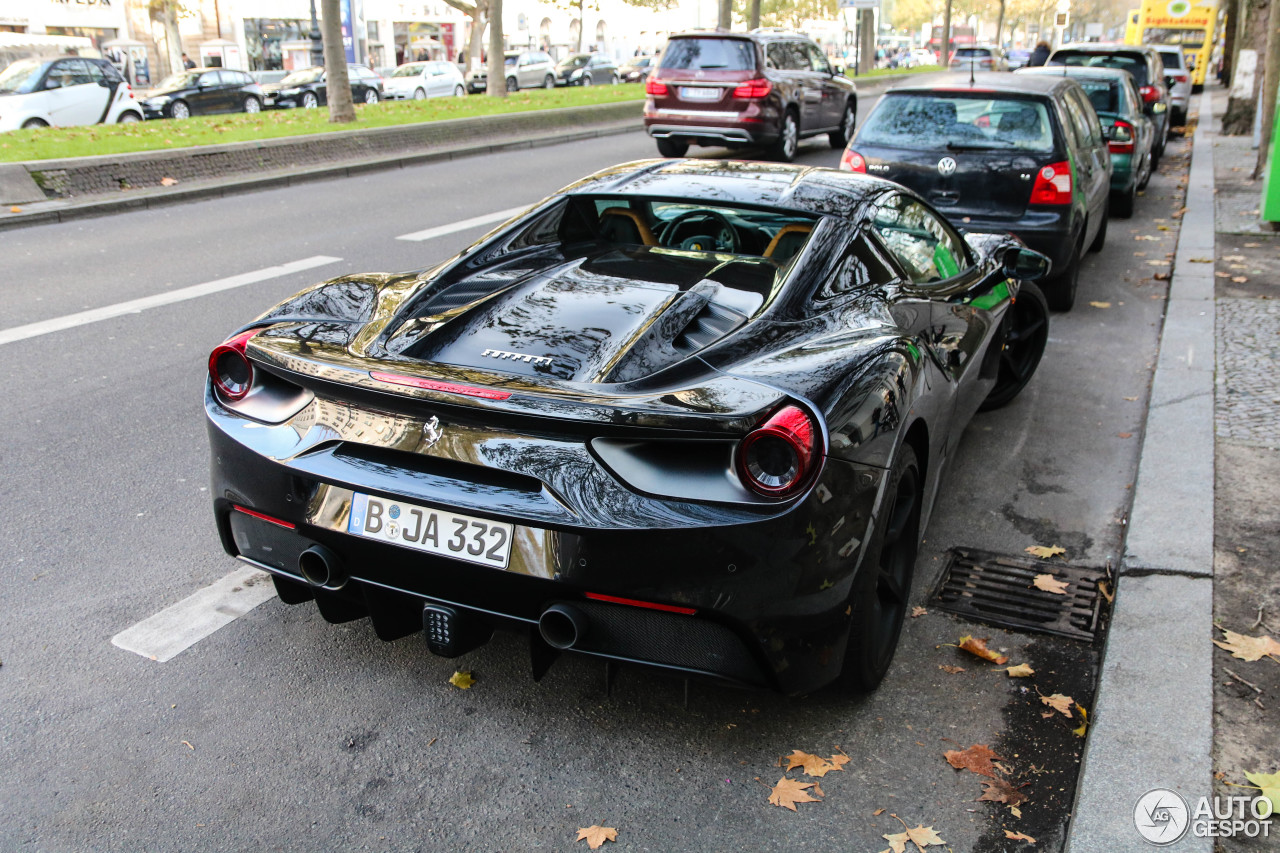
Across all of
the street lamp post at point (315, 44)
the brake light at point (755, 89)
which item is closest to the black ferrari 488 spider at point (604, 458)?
the brake light at point (755, 89)

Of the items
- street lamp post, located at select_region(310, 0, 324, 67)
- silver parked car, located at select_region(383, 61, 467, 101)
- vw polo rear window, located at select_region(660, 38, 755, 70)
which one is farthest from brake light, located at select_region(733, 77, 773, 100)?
street lamp post, located at select_region(310, 0, 324, 67)

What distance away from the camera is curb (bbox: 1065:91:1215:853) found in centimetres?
279

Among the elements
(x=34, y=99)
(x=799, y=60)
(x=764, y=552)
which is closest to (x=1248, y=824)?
(x=764, y=552)

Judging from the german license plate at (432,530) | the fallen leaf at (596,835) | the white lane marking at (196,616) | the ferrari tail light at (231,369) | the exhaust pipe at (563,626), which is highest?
the ferrari tail light at (231,369)

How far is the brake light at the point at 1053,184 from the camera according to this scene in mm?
7871

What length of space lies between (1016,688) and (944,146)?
5.77 meters

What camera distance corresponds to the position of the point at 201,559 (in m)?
3.98

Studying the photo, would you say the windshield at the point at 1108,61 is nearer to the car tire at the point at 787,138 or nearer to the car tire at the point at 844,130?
the car tire at the point at 787,138

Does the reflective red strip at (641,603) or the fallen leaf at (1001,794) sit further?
the fallen leaf at (1001,794)

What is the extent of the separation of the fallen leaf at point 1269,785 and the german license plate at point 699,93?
14914 millimetres

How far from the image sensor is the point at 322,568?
286cm

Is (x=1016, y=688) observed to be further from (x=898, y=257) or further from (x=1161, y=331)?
(x=1161, y=331)

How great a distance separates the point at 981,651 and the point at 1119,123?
9.67m

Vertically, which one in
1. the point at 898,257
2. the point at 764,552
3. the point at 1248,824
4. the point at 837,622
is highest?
the point at 898,257
